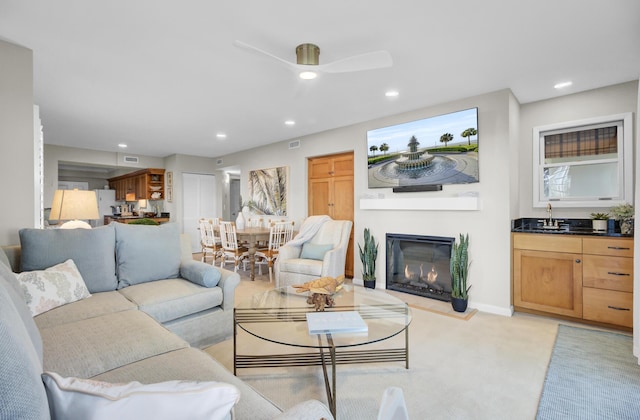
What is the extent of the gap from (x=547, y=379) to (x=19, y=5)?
4.12 m

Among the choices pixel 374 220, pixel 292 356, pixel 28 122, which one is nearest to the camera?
pixel 292 356

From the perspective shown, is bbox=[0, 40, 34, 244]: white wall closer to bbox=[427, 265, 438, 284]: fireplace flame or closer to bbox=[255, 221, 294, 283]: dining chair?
bbox=[255, 221, 294, 283]: dining chair

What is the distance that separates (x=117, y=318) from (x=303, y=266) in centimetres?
231

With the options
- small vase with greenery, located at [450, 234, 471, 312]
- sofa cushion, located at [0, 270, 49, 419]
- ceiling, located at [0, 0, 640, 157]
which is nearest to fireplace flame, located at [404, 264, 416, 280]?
small vase with greenery, located at [450, 234, 471, 312]

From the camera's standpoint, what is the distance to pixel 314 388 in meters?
1.92

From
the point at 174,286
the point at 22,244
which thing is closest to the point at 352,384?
the point at 174,286

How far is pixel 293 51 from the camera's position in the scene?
239cm

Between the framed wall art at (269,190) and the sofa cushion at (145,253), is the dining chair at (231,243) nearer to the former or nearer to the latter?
the framed wall art at (269,190)

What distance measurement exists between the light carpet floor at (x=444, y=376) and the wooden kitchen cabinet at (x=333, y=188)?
7.52ft

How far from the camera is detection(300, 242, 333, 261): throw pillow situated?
4113mm

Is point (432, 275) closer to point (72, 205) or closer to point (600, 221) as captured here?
point (600, 221)

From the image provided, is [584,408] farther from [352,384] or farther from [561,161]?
[561,161]

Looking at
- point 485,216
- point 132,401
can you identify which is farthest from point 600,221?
point 132,401

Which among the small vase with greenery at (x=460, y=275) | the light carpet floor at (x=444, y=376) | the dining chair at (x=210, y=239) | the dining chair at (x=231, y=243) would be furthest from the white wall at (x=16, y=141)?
the small vase with greenery at (x=460, y=275)
